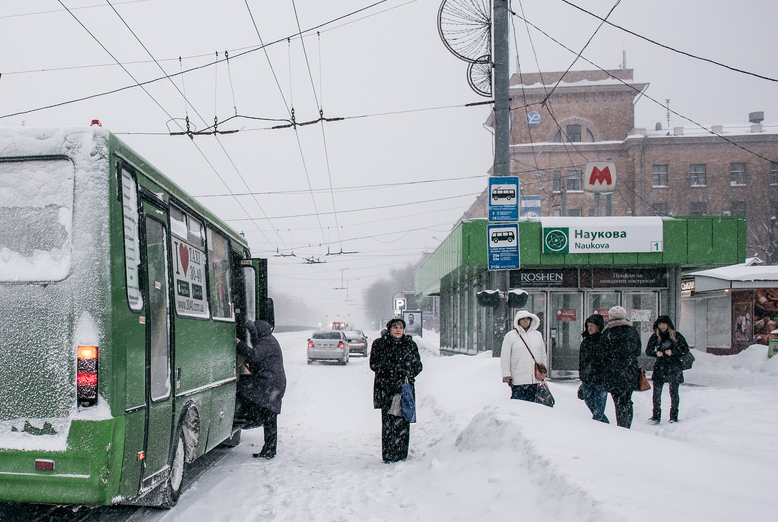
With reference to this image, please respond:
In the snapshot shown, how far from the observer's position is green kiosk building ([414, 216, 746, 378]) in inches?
727

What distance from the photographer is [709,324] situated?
27.8 m

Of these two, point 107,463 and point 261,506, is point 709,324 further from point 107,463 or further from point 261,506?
point 107,463

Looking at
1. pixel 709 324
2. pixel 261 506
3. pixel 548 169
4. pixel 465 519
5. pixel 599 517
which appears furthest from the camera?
pixel 548 169

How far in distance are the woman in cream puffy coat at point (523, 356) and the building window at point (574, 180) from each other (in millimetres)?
45363

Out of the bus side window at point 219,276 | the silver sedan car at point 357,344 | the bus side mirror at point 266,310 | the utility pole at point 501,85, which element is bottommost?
the silver sedan car at point 357,344

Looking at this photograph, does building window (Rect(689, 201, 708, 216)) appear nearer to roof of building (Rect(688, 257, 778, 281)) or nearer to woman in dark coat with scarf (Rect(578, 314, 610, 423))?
roof of building (Rect(688, 257, 778, 281))

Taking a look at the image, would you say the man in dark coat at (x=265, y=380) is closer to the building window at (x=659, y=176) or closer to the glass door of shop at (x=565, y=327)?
the glass door of shop at (x=565, y=327)

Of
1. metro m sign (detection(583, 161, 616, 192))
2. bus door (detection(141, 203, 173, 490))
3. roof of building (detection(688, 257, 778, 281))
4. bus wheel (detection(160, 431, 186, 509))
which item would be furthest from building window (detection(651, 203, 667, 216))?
bus door (detection(141, 203, 173, 490))

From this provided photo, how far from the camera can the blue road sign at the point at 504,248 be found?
10.9 metres

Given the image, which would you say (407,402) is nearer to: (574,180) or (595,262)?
(595,262)

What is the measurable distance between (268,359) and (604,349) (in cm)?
403

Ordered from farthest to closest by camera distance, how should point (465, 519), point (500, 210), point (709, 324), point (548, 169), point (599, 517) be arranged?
point (548, 169) → point (709, 324) → point (500, 210) → point (465, 519) → point (599, 517)

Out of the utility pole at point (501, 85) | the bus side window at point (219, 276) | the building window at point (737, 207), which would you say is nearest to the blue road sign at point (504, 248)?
the utility pole at point (501, 85)

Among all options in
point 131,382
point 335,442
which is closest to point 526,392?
point 335,442
